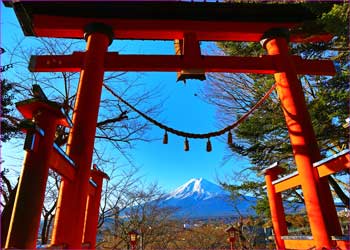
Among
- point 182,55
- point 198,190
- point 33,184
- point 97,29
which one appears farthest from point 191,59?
point 198,190

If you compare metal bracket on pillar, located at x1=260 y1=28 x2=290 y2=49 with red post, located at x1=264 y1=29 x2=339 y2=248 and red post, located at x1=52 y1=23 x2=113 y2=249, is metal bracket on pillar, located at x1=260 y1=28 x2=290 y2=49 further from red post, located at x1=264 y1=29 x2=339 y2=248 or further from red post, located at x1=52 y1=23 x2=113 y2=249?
red post, located at x1=52 y1=23 x2=113 y2=249

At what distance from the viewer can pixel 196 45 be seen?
3.75 metres

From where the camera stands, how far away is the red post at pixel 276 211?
353cm

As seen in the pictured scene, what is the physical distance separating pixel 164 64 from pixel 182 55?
0.29m

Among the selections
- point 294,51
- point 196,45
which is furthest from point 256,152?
point 196,45

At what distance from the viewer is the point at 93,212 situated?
11.8ft

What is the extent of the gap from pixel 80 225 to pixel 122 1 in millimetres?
2790

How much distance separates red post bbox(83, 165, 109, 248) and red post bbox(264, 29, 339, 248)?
2537 millimetres

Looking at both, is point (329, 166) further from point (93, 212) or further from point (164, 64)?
point (93, 212)

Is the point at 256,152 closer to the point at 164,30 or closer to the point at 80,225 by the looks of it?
the point at 164,30

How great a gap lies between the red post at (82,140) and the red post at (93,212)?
3.00 feet

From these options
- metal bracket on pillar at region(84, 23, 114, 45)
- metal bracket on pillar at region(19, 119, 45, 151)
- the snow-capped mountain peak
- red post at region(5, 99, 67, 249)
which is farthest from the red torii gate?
the snow-capped mountain peak

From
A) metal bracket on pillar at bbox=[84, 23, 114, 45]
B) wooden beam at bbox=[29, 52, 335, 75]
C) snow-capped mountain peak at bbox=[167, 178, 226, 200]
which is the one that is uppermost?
snow-capped mountain peak at bbox=[167, 178, 226, 200]

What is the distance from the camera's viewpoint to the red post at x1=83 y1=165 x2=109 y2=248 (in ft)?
11.2
